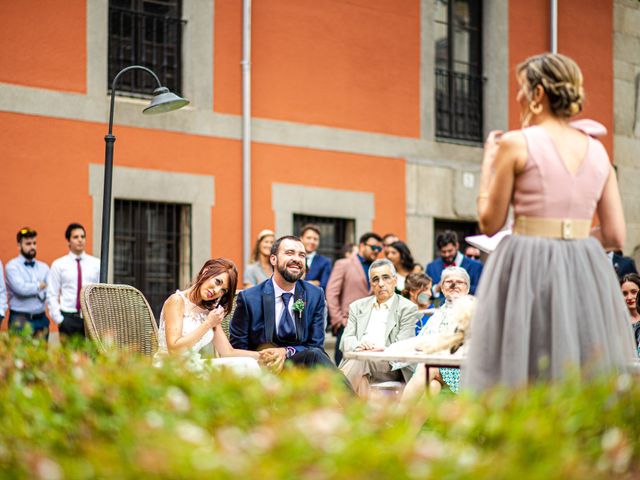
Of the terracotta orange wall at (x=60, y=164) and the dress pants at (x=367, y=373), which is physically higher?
the terracotta orange wall at (x=60, y=164)

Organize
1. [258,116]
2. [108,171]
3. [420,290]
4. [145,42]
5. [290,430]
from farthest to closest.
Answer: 1. [258,116]
2. [145,42]
3. [108,171]
4. [420,290]
5. [290,430]

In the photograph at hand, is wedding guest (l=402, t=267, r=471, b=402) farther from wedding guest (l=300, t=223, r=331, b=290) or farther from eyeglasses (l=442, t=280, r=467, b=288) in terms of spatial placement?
wedding guest (l=300, t=223, r=331, b=290)

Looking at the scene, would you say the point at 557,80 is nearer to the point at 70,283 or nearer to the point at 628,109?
the point at 70,283

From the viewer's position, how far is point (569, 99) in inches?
161

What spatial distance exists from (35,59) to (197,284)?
5.71 m

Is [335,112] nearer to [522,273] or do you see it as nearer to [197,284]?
[197,284]

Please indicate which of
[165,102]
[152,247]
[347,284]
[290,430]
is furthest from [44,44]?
[290,430]

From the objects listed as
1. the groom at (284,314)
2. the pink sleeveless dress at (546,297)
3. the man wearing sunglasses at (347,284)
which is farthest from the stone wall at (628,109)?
the pink sleeveless dress at (546,297)

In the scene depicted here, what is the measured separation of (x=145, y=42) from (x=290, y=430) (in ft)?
35.9

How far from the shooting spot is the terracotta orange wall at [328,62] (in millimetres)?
13320

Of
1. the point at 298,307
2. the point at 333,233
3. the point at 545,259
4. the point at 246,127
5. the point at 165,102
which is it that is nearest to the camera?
the point at 545,259

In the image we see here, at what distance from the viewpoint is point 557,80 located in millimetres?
4082

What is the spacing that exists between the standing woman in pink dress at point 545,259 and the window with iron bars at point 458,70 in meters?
11.6

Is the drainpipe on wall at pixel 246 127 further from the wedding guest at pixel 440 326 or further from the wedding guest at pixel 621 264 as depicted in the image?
the wedding guest at pixel 440 326
